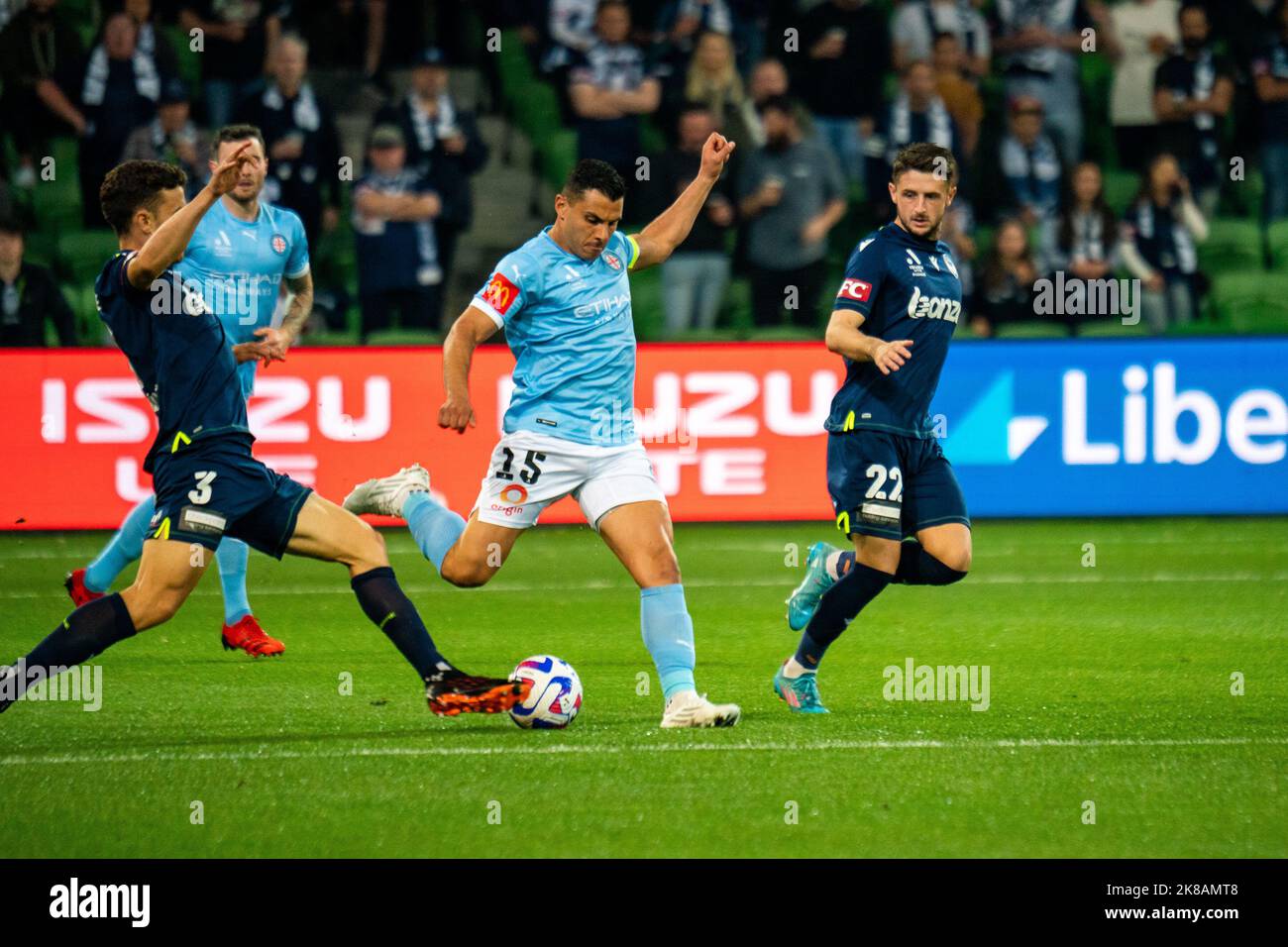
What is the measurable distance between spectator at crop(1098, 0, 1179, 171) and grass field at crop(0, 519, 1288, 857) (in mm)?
6088

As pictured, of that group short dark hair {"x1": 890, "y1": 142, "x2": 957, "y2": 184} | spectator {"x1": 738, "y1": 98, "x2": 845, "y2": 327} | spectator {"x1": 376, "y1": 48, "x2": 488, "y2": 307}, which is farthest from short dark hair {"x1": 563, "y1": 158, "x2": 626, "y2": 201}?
spectator {"x1": 376, "y1": 48, "x2": 488, "y2": 307}

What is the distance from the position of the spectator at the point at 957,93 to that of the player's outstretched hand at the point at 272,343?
789 centimetres

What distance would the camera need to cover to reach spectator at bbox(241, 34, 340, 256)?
1359 cm

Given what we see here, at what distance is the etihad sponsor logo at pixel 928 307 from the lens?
691 cm

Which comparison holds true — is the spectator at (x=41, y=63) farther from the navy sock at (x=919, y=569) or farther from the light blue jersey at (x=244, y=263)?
the navy sock at (x=919, y=569)

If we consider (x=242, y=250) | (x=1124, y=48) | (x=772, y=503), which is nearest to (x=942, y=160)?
(x=242, y=250)

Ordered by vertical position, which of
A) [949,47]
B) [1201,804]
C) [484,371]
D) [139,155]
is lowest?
[1201,804]

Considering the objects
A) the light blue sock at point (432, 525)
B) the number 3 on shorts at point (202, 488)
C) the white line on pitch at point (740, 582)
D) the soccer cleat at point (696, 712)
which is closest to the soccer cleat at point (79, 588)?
the light blue sock at point (432, 525)

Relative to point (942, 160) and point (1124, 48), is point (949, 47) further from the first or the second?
point (942, 160)

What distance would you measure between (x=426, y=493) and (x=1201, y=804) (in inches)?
124

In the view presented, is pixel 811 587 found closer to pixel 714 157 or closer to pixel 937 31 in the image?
pixel 714 157

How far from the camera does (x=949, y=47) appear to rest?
1470cm

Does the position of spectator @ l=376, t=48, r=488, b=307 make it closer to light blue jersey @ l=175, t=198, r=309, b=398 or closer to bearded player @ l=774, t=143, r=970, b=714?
light blue jersey @ l=175, t=198, r=309, b=398

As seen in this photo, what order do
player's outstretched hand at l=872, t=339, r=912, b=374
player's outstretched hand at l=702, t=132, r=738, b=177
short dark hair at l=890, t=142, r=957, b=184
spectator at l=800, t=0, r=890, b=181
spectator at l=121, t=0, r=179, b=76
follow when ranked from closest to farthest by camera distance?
1. player's outstretched hand at l=872, t=339, r=912, b=374
2. short dark hair at l=890, t=142, r=957, b=184
3. player's outstretched hand at l=702, t=132, r=738, b=177
4. spectator at l=121, t=0, r=179, b=76
5. spectator at l=800, t=0, r=890, b=181
